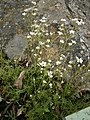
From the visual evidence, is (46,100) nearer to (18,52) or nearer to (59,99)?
(59,99)

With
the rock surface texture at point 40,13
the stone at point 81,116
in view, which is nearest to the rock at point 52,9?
the rock surface texture at point 40,13

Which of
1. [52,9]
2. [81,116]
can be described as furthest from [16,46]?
[81,116]

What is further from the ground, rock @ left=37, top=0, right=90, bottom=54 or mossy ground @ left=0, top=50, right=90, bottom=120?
rock @ left=37, top=0, right=90, bottom=54

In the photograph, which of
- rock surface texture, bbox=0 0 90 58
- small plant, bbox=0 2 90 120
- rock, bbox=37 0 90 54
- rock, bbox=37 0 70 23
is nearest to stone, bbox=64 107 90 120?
small plant, bbox=0 2 90 120

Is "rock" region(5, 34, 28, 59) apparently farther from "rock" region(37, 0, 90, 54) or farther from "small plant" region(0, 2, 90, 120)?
"rock" region(37, 0, 90, 54)

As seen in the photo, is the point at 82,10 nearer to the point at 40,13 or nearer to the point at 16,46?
the point at 40,13
